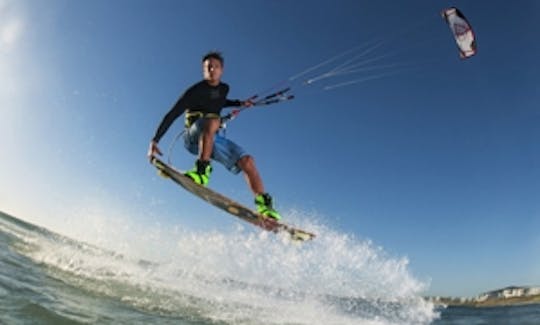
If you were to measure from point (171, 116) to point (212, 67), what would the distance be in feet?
4.17

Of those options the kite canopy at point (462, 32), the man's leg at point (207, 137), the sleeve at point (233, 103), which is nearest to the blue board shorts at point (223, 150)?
the man's leg at point (207, 137)

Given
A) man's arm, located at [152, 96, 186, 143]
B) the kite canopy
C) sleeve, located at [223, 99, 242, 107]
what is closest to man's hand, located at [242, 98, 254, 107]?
sleeve, located at [223, 99, 242, 107]

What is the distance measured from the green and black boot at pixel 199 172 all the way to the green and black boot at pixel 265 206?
43.8 inches

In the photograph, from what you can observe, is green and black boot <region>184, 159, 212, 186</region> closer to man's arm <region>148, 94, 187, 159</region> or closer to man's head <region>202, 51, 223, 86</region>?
man's arm <region>148, 94, 187, 159</region>

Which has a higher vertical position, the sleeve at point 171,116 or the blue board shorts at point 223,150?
the sleeve at point 171,116

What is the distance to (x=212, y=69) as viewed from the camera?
8.60 m

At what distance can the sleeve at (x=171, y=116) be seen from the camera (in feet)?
28.7

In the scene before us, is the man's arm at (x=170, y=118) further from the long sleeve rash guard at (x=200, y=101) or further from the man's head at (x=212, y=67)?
the man's head at (x=212, y=67)

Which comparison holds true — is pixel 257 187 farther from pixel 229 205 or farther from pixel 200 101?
A: pixel 200 101

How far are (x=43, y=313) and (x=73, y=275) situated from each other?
4.95 metres

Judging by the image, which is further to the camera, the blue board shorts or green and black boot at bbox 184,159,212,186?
the blue board shorts

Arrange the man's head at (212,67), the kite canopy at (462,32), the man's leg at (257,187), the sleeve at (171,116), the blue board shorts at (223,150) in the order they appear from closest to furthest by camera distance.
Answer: the man's head at (212,67) → the sleeve at (171,116) → the man's leg at (257,187) → the blue board shorts at (223,150) → the kite canopy at (462,32)

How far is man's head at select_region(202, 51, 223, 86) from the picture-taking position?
8.60 meters

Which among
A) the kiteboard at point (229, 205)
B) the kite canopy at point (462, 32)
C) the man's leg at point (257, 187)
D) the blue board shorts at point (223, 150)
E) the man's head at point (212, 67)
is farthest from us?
the kite canopy at point (462, 32)
